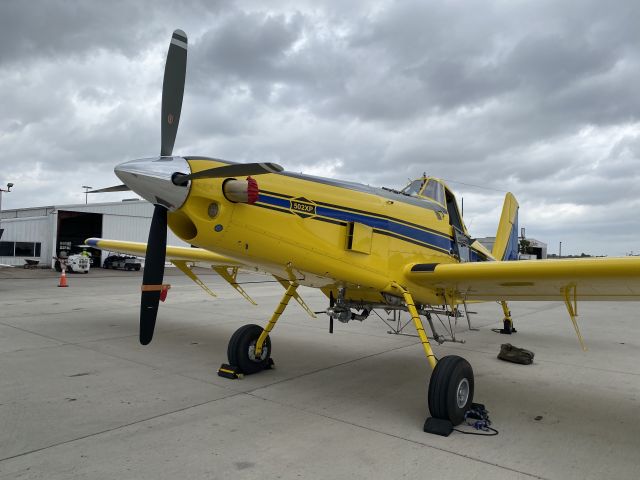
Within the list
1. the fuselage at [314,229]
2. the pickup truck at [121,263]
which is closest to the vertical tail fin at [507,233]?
the fuselage at [314,229]

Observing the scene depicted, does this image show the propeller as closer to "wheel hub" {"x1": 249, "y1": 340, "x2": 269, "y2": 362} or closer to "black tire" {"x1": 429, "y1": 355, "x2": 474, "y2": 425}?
"wheel hub" {"x1": 249, "y1": 340, "x2": 269, "y2": 362}

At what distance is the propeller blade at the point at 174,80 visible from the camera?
4.65m

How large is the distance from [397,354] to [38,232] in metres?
34.9

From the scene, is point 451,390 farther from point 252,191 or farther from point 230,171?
point 230,171

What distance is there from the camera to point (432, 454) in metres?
3.70

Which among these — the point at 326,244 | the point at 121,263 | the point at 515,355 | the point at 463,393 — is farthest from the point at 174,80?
→ the point at 121,263

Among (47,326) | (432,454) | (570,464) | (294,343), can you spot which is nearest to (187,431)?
(432,454)

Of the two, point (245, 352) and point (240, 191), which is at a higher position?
point (240, 191)

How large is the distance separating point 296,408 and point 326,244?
1.77 metres

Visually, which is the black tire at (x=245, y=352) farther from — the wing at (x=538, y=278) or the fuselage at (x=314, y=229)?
the wing at (x=538, y=278)

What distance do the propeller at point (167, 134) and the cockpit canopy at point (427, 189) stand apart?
3266mm

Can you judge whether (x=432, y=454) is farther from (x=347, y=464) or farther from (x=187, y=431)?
(x=187, y=431)

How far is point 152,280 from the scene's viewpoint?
15.3ft

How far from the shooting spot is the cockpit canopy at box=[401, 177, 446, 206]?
6.41m
